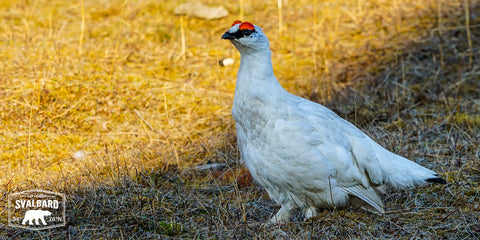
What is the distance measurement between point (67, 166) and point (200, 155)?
1.41 meters

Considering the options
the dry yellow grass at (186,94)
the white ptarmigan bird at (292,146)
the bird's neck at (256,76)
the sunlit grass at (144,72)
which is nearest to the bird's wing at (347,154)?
the white ptarmigan bird at (292,146)

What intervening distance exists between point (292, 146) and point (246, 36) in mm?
831

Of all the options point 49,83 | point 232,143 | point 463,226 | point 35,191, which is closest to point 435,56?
point 232,143

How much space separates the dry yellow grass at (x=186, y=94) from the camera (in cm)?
389

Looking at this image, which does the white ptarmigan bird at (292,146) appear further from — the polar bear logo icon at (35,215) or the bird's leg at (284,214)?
the polar bear logo icon at (35,215)

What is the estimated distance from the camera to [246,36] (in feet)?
11.0

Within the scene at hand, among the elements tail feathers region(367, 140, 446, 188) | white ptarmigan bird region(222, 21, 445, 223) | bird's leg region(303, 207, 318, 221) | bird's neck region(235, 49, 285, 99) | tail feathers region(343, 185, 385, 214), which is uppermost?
bird's neck region(235, 49, 285, 99)

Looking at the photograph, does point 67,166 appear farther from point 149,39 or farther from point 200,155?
point 149,39

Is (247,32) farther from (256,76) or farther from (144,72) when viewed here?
(144,72)

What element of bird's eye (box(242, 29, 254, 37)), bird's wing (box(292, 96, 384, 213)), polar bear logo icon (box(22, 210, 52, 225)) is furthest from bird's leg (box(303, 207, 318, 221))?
polar bear logo icon (box(22, 210, 52, 225))

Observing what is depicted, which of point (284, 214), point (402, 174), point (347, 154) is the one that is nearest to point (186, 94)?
point (284, 214)

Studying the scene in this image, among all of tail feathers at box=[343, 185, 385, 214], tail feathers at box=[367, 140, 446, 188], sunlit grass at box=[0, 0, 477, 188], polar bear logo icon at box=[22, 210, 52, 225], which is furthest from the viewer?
sunlit grass at box=[0, 0, 477, 188]

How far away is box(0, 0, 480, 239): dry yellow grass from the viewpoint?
153 inches

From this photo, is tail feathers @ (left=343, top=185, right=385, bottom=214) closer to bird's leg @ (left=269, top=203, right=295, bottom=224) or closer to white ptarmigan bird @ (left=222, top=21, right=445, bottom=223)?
white ptarmigan bird @ (left=222, top=21, right=445, bottom=223)
